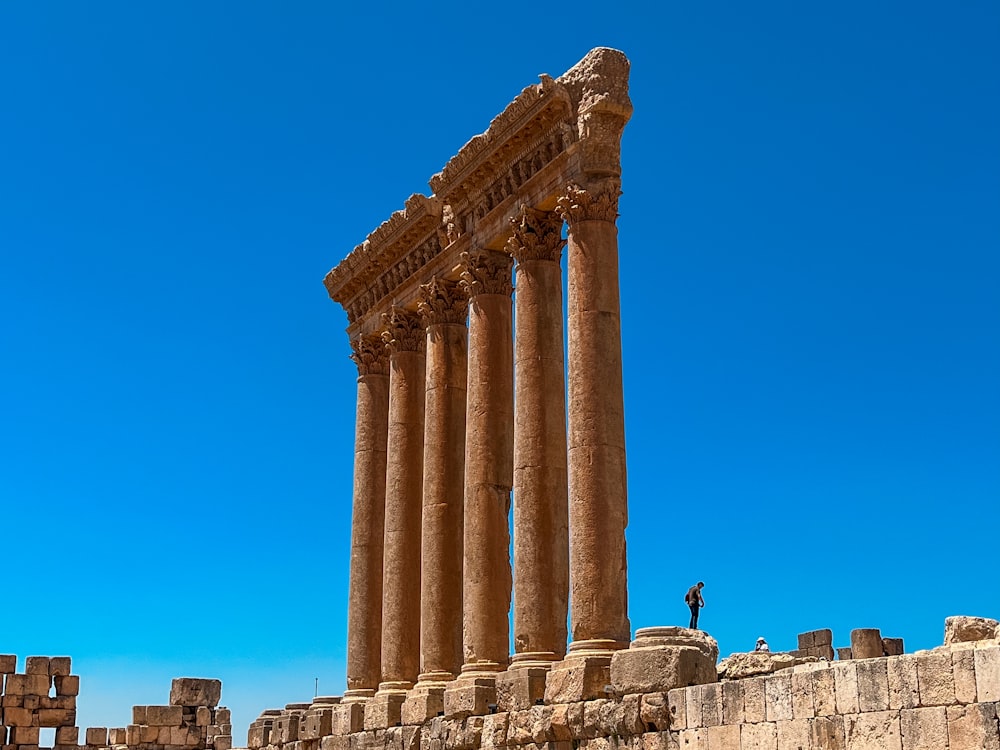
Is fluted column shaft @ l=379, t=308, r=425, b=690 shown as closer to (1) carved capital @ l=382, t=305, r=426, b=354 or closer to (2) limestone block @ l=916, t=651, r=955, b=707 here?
(1) carved capital @ l=382, t=305, r=426, b=354

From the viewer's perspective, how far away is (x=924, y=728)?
15.1m

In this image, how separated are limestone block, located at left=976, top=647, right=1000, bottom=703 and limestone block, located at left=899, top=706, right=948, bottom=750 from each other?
1.86 ft

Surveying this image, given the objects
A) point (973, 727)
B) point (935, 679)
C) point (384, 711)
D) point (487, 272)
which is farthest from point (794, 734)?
point (487, 272)

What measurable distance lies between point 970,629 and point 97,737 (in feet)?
103

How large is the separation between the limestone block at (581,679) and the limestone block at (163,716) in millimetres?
23379

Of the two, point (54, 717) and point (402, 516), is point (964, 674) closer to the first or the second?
point (402, 516)

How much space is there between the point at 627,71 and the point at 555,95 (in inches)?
53.1

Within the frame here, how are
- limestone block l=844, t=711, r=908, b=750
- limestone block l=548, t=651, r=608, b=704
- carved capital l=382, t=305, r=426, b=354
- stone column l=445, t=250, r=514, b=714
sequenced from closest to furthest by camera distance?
1. limestone block l=844, t=711, r=908, b=750
2. limestone block l=548, t=651, r=608, b=704
3. stone column l=445, t=250, r=514, b=714
4. carved capital l=382, t=305, r=426, b=354

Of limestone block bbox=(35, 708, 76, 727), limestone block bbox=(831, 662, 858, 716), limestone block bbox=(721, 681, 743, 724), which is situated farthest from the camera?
limestone block bbox=(35, 708, 76, 727)

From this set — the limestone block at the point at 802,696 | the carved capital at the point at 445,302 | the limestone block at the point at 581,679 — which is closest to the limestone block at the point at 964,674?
the limestone block at the point at 802,696

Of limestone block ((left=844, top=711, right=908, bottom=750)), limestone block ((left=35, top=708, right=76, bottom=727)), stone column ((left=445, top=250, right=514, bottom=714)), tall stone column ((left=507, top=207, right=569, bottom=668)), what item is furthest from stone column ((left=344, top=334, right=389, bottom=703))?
limestone block ((left=844, top=711, right=908, bottom=750))

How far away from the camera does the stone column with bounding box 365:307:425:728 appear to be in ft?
94.2

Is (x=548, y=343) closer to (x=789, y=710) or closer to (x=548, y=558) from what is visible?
(x=548, y=558)

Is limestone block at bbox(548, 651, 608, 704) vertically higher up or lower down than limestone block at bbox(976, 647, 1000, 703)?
higher up
